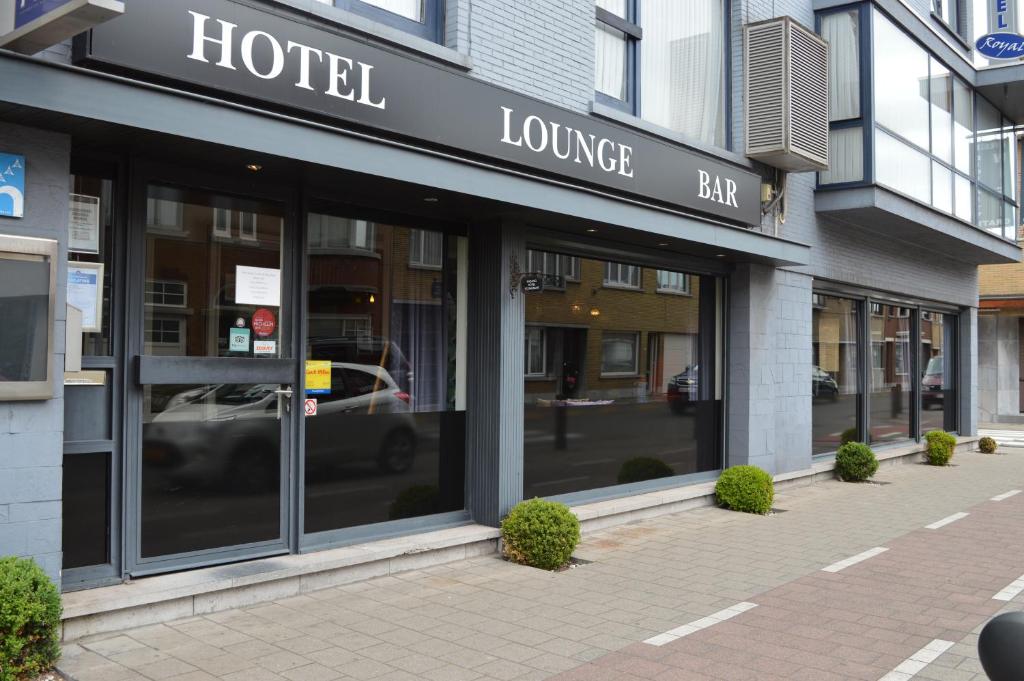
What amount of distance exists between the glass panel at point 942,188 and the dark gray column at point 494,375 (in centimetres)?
943

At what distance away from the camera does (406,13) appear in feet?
24.3

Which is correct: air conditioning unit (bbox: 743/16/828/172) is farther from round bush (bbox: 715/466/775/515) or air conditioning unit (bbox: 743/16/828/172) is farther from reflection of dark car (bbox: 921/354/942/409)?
reflection of dark car (bbox: 921/354/942/409)

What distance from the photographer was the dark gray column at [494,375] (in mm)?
7836

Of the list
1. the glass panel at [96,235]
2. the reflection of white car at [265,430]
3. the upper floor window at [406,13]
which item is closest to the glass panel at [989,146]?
the upper floor window at [406,13]

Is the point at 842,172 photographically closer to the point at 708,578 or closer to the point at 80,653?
the point at 708,578

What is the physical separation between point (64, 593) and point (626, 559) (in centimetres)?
448

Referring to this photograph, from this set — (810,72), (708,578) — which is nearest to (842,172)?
(810,72)

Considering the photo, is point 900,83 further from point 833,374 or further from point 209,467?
point 209,467

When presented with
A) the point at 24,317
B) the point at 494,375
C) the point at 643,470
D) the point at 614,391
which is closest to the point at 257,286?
the point at 24,317

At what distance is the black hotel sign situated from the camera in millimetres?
5215

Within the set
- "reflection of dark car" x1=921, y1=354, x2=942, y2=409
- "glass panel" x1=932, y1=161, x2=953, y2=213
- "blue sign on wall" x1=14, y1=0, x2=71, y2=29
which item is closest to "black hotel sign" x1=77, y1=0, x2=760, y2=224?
"blue sign on wall" x1=14, y1=0, x2=71, y2=29

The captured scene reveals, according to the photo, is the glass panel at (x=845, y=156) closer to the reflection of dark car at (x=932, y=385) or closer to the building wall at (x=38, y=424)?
the reflection of dark car at (x=932, y=385)

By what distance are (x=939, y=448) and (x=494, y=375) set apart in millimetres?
11013

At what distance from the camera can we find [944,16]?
16.8 meters
